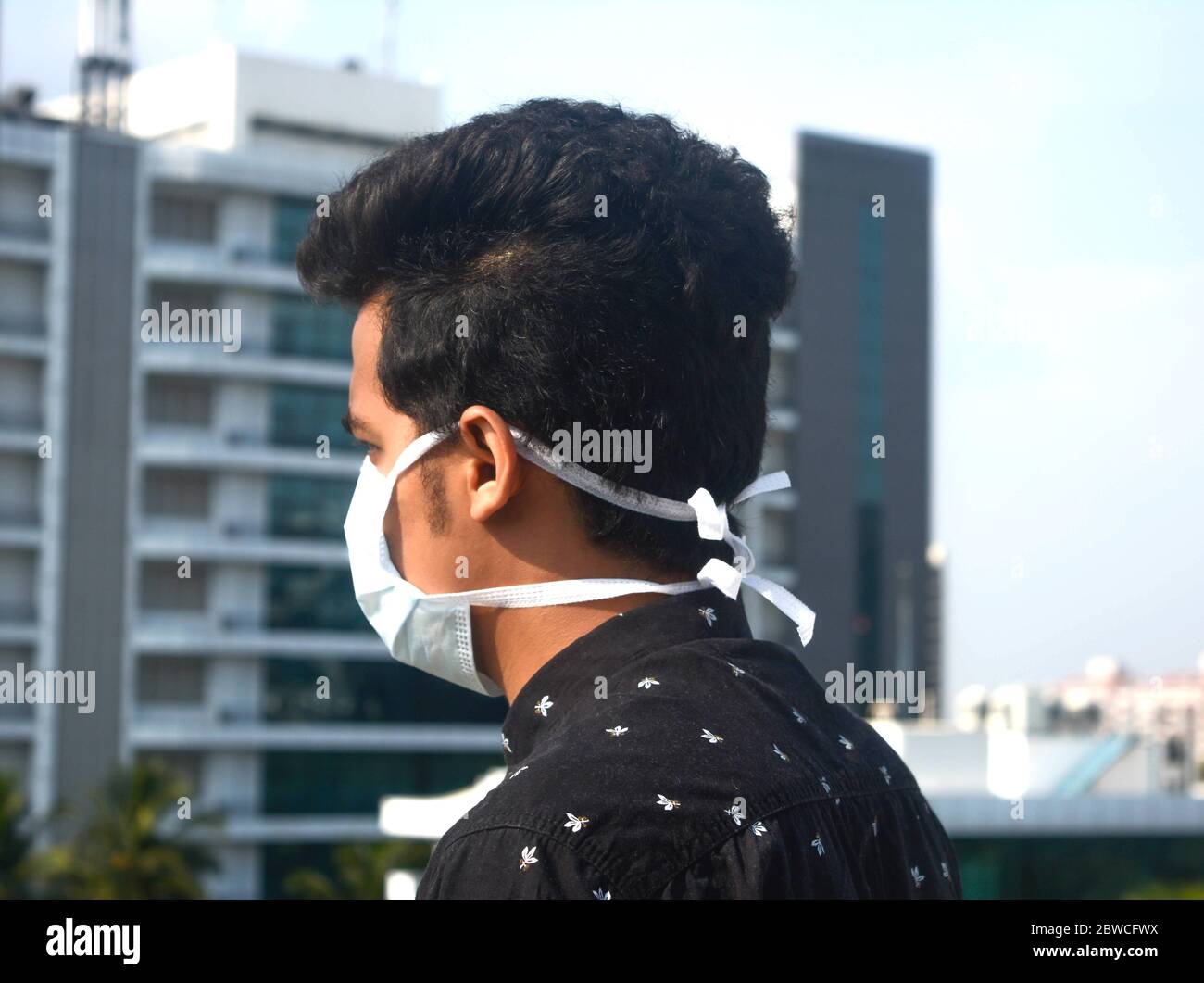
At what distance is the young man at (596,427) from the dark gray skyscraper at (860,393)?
30.5 meters

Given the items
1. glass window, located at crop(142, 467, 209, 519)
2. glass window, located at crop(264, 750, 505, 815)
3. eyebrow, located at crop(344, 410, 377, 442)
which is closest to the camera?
eyebrow, located at crop(344, 410, 377, 442)

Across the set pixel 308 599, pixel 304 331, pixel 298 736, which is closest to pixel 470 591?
pixel 298 736

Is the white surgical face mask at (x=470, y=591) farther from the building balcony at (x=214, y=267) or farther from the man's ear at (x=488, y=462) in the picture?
the building balcony at (x=214, y=267)

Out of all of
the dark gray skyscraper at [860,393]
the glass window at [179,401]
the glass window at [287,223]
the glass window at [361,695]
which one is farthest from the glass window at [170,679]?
the dark gray skyscraper at [860,393]

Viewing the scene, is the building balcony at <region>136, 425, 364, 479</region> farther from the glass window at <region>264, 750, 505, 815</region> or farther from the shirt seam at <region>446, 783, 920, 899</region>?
the shirt seam at <region>446, 783, 920, 899</region>

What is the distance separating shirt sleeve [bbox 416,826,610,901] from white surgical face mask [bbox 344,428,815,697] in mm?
291

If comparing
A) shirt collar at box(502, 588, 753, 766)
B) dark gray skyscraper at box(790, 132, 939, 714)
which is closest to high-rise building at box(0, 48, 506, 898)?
dark gray skyscraper at box(790, 132, 939, 714)

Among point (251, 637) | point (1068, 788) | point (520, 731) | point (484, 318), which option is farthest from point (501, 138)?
point (251, 637)

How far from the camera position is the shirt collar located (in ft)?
4.49

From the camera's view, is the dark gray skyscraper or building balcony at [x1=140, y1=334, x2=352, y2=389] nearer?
building balcony at [x1=140, y1=334, x2=352, y2=389]

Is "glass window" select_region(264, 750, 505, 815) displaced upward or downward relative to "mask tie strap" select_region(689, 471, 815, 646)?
downward
